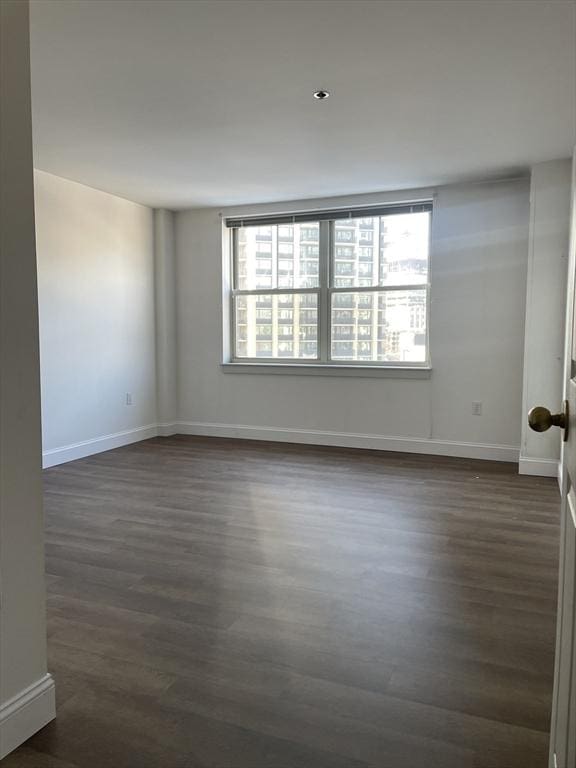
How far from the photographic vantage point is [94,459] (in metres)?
4.99

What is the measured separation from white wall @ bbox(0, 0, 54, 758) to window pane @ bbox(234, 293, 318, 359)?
4266 mm

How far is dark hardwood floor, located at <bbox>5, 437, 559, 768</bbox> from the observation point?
155cm

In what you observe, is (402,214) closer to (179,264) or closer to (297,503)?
(179,264)

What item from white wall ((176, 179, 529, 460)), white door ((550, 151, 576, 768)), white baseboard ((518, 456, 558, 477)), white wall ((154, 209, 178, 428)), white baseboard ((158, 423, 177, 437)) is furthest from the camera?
white baseboard ((158, 423, 177, 437))

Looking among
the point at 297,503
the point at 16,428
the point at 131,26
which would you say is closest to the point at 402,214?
the point at 297,503

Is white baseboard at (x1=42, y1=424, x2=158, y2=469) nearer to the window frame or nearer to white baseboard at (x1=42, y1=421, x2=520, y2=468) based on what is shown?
white baseboard at (x1=42, y1=421, x2=520, y2=468)

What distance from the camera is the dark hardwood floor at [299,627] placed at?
1.55 m

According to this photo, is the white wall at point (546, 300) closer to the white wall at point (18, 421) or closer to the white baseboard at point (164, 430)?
the white baseboard at point (164, 430)

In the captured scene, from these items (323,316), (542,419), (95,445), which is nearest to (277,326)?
(323,316)

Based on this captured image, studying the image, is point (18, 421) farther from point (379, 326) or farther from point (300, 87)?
point (379, 326)

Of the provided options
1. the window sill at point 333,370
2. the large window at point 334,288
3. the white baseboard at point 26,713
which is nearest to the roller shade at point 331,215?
the large window at point 334,288

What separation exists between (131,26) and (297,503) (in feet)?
9.08

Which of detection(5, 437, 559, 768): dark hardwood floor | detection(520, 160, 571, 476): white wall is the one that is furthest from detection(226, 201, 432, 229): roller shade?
detection(5, 437, 559, 768): dark hardwood floor

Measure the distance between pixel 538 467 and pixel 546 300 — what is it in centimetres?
132
